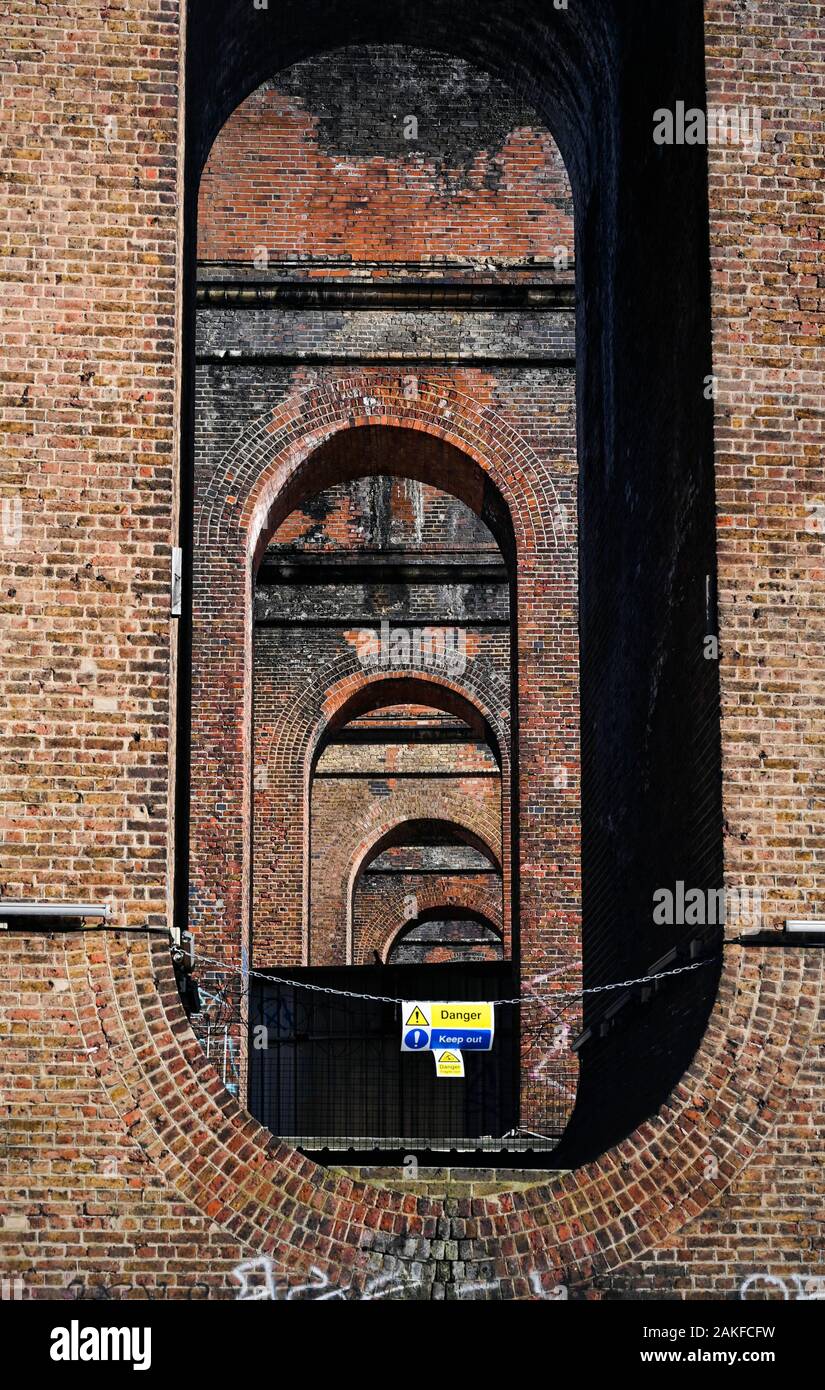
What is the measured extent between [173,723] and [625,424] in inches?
161

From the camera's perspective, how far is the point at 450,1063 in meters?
11.9

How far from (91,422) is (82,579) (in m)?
0.77

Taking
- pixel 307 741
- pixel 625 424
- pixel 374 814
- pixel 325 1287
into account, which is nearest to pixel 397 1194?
pixel 325 1287

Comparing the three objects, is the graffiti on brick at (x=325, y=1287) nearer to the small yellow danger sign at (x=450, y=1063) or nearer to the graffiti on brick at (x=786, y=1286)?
the graffiti on brick at (x=786, y=1286)

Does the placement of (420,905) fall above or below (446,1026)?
above

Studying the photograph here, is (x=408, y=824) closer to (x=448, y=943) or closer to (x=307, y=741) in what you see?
(x=307, y=741)

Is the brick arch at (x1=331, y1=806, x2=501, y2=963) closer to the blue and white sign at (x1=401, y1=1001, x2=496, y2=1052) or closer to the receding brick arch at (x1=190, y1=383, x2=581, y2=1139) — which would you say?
the receding brick arch at (x1=190, y1=383, x2=581, y2=1139)

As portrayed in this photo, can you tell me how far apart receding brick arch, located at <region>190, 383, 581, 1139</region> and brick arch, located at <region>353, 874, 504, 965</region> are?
56.2 ft

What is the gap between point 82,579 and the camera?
832cm

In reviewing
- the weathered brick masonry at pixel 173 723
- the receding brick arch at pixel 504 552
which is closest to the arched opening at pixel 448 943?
the receding brick arch at pixel 504 552

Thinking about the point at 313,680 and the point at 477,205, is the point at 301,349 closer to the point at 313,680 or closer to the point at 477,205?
the point at 477,205

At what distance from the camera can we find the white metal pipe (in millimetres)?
7887

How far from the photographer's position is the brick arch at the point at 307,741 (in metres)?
20.6
